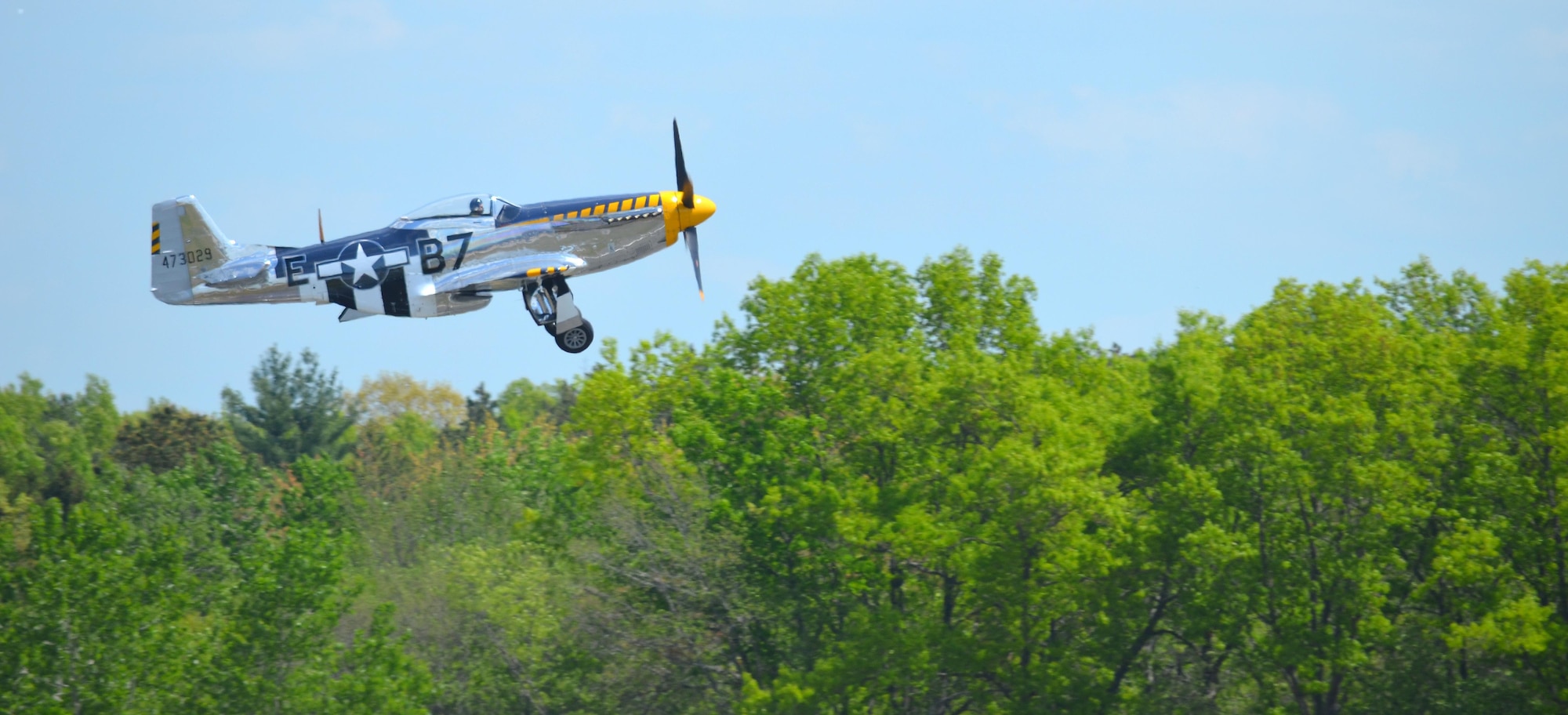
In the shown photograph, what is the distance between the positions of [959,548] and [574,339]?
1484cm

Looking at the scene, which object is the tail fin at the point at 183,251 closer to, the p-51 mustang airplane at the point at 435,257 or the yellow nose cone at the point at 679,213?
the p-51 mustang airplane at the point at 435,257

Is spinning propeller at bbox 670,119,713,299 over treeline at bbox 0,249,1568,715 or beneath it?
over

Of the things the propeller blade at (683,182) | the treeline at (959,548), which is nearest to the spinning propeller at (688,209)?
the propeller blade at (683,182)

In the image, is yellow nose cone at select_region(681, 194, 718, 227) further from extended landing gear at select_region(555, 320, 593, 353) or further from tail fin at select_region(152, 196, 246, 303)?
tail fin at select_region(152, 196, 246, 303)

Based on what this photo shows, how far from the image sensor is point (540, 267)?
83.6ft

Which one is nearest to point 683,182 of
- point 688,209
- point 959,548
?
point 688,209

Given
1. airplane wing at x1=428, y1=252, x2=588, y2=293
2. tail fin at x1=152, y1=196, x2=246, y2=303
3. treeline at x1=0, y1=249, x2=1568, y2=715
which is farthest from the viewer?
treeline at x1=0, y1=249, x2=1568, y2=715

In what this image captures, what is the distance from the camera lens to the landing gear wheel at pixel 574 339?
87.0 ft

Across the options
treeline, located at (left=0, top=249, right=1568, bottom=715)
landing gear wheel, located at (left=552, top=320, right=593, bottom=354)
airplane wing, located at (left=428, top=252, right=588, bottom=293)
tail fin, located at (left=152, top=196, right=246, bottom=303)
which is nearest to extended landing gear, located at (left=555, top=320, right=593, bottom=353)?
landing gear wheel, located at (left=552, top=320, right=593, bottom=354)

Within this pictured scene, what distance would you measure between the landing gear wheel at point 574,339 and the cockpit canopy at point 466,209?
2016 millimetres

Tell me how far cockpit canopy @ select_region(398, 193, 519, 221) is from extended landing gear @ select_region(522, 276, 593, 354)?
1.24m

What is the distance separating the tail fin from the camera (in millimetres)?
26203

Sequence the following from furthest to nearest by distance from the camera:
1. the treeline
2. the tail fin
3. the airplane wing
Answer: the treeline → the tail fin → the airplane wing

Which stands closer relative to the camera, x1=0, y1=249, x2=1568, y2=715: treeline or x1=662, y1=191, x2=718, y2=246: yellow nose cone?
x1=662, y1=191, x2=718, y2=246: yellow nose cone
